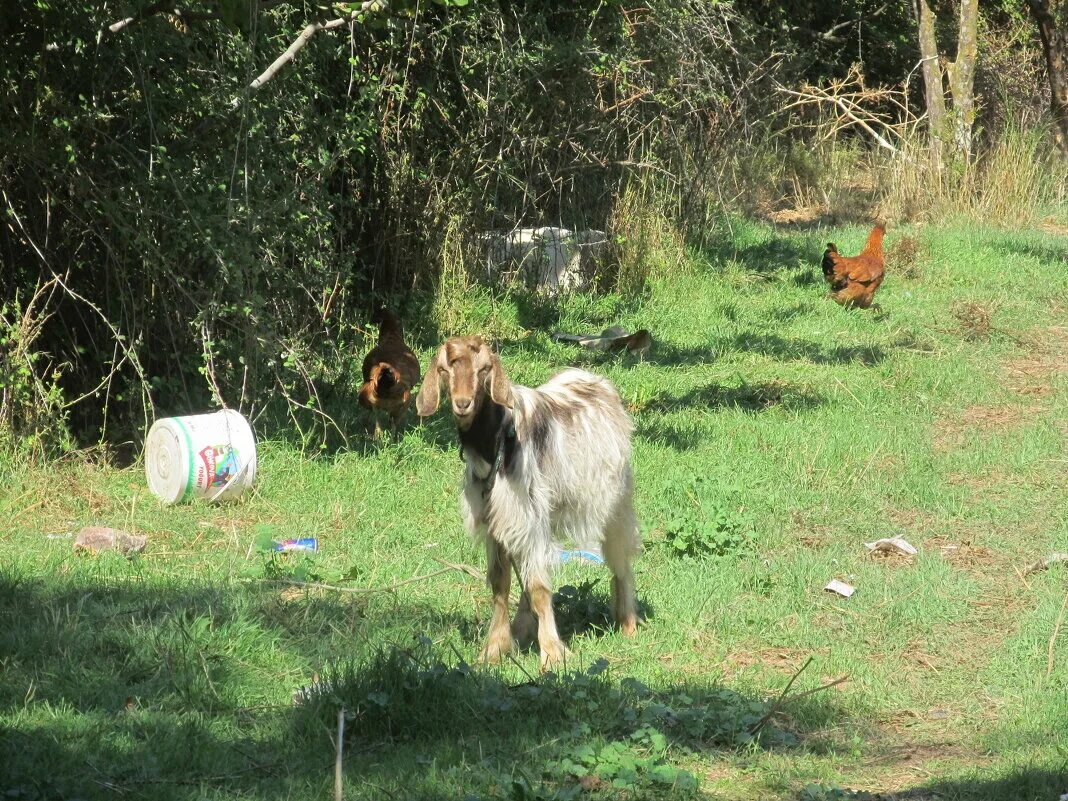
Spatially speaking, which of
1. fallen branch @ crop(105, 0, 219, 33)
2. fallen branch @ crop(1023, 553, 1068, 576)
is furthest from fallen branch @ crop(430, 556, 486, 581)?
fallen branch @ crop(105, 0, 219, 33)

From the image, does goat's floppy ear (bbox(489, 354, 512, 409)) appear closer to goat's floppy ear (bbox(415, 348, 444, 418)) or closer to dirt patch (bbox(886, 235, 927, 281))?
goat's floppy ear (bbox(415, 348, 444, 418))

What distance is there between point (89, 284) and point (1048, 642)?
672 cm

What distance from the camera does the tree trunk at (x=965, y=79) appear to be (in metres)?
17.6

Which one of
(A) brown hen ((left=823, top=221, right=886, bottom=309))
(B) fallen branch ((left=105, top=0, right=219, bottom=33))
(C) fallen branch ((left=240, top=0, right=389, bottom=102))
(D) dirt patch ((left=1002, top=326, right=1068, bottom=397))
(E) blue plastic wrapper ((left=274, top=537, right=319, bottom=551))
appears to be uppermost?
(B) fallen branch ((left=105, top=0, right=219, bottom=33))

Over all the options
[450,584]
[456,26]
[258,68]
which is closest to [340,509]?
[450,584]

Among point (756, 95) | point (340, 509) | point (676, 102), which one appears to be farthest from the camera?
point (756, 95)

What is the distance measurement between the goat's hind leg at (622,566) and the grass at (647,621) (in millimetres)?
127

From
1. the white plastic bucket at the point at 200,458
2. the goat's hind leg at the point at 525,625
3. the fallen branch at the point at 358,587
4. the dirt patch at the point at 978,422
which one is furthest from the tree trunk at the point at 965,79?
the goat's hind leg at the point at 525,625

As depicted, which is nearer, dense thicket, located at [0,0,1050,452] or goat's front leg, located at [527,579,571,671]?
goat's front leg, located at [527,579,571,671]

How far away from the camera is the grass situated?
4801 millimetres

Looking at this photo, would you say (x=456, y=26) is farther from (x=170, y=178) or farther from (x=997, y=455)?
(x=997, y=455)

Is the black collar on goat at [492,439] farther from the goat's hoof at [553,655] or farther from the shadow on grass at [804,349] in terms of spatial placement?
the shadow on grass at [804,349]

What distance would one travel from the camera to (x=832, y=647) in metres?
6.30

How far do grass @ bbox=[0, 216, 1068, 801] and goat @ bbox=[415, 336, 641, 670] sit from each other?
280mm
